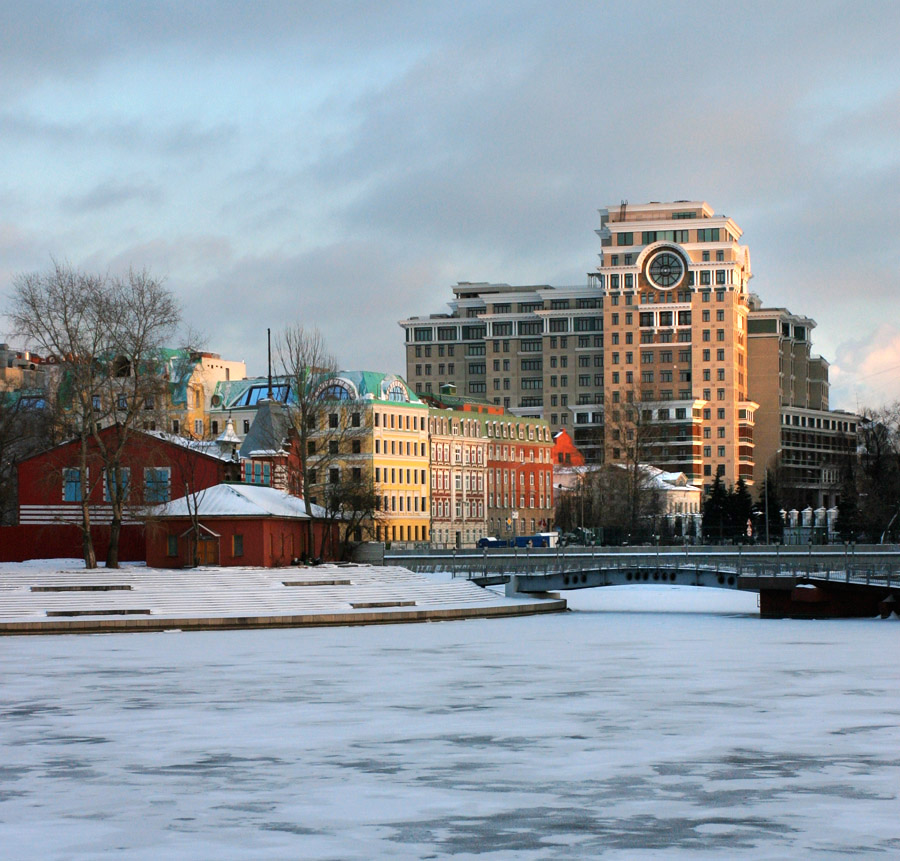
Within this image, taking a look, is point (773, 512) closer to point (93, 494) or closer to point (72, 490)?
point (93, 494)

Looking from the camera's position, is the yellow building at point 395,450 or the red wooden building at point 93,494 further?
the yellow building at point 395,450

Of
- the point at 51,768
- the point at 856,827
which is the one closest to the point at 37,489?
the point at 51,768

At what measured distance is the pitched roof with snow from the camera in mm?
87625

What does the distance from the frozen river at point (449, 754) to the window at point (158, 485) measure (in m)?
35.4

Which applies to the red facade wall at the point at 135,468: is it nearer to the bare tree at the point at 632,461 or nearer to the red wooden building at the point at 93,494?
the red wooden building at the point at 93,494

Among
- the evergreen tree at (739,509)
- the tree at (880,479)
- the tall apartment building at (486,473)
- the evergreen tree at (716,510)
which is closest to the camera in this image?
the tree at (880,479)

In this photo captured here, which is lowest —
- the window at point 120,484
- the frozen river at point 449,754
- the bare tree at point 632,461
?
the frozen river at point 449,754

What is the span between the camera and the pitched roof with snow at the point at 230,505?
8762cm

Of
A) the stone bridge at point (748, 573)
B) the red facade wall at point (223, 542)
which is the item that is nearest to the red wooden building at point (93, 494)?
the red facade wall at point (223, 542)

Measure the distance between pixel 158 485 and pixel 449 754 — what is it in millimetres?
64385

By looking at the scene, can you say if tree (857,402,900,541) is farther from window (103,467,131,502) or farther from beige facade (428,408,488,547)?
window (103,467,131,502)

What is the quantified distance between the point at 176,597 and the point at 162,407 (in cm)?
1504

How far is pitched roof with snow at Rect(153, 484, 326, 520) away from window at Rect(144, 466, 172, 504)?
0.74 meters

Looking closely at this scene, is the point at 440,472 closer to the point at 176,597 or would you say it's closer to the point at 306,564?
the point at 306,564
